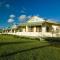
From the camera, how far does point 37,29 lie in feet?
127

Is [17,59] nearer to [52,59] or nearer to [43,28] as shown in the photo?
[52,59]

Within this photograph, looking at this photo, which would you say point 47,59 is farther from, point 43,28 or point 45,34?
point 43,28

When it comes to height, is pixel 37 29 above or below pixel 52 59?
above

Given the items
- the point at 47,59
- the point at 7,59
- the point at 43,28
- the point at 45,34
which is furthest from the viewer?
the point at 43,28

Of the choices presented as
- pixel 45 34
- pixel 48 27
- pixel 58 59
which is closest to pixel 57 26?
pixel 48 27

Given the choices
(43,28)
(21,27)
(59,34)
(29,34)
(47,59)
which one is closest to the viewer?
(47,59)

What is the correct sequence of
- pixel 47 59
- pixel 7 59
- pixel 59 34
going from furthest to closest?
pixel 59 34 < pixel 47 59 < pixel 7 59

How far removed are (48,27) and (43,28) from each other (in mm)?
1262

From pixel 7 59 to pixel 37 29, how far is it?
30319 mm

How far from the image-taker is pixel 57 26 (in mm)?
38188

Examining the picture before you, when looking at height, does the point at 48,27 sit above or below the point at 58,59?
above

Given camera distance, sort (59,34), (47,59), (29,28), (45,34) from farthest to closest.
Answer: (29,28), (45,34), (59,34), (47,59)

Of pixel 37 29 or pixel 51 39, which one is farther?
pixel 37 29

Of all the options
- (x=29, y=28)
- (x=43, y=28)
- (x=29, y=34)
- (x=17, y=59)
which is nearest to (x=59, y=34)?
(x=29, y=34)
